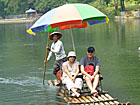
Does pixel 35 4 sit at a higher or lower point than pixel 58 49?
higher

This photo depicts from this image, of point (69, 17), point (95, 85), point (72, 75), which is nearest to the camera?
point (95, 85)

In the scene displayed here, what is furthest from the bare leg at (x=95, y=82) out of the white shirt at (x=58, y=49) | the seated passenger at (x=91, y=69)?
the white shirt at (x=58, y=49)

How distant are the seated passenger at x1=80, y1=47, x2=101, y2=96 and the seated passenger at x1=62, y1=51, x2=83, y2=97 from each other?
8.7 inches

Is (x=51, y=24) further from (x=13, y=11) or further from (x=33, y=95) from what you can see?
(x=13, y=11)

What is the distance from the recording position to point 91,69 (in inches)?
350

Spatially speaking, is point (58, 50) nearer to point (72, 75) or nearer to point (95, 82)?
point (72, 75)

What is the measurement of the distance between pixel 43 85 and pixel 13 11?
73316 millimetres

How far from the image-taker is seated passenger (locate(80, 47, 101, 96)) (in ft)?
28.0

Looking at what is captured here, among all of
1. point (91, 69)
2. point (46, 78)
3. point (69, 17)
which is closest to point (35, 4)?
point (46, 78)

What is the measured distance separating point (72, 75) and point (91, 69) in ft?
1.91

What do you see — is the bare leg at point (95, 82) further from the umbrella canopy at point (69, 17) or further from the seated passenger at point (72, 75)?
the umbrella canopy at point (69, 17)

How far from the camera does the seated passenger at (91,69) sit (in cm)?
853

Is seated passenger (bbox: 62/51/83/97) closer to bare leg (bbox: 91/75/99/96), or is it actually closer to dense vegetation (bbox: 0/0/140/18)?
bare leg (bbox: 91/75/99/96)

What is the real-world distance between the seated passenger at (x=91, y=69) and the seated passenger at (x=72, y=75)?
8.7 inches
